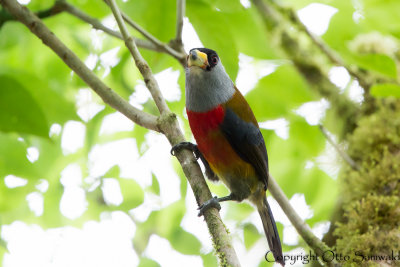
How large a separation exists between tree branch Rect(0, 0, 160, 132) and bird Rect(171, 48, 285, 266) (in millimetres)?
455

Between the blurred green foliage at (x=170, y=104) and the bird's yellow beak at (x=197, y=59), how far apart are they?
15 centimetres

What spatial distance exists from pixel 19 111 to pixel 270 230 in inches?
60.3

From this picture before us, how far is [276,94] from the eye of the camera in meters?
2.38

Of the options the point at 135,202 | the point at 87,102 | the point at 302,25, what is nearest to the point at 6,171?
the point at 135,202

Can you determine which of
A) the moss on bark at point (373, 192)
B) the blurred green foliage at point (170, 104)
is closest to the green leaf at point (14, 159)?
the blurred green foliage at point (170, 104)

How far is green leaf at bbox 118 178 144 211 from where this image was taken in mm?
2740

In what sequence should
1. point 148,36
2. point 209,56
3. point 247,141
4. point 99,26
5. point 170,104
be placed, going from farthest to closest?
1. point 170,104
2. point 247,141
3. point 209,56
4. point 99,26
5. point 148,36

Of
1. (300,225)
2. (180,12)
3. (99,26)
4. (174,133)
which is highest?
(99,26)

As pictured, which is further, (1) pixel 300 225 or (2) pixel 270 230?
(2) pixel 270 230

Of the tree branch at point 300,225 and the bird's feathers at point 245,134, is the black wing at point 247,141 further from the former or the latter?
the tree branch at point 300,225

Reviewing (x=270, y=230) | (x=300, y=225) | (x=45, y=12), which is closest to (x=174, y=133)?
(x=300, y=225)

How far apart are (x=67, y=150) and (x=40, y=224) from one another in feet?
1.87

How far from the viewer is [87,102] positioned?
3.13 m

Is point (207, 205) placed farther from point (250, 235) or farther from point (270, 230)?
point (250, 235)
